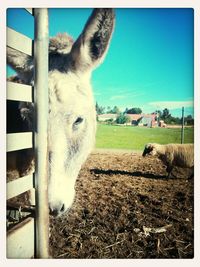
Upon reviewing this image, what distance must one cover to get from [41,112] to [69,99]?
0.88 feet

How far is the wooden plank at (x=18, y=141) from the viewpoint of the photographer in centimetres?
249

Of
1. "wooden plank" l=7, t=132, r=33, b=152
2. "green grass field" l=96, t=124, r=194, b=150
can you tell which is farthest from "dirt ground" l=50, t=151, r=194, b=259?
"wooden plank" l=7, t=132, r=33, b=152

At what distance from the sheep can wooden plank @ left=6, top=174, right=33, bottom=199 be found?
1.09 m

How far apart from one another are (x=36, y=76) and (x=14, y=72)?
0.36 m

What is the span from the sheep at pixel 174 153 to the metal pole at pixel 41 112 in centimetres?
97

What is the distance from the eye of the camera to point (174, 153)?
9.17 feet

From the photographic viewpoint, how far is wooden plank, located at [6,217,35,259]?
242 cm

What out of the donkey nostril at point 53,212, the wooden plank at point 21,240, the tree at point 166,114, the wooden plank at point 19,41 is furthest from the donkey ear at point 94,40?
the wooden plank at point 21,240

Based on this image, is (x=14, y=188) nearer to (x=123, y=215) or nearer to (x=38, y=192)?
→ (x=38, y=192)

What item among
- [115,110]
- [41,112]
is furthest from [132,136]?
[41,112]

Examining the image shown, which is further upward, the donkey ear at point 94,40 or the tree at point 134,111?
the donkey ear at point 94,40

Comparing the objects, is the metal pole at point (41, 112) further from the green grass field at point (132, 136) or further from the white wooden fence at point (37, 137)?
the green grass field at point (132, 136)
